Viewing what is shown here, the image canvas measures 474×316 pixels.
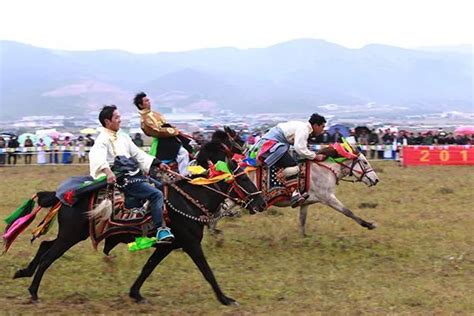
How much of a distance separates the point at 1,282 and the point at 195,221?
2.59 meters

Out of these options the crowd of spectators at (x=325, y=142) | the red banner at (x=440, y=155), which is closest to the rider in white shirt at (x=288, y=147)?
the red banner at (x=440, y=155)

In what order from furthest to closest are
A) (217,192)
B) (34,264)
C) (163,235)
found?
(217,192) < (34,264) < (163,235)

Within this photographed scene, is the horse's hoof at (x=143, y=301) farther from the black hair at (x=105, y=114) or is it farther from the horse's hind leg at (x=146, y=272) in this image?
the black hair at (x=105, y=114)

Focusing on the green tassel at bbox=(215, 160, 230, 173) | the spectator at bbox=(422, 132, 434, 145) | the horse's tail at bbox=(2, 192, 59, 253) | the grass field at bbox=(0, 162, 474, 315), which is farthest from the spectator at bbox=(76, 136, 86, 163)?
the green tassel at bbox=(215, 160, 230, 173)

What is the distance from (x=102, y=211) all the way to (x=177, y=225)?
81cm

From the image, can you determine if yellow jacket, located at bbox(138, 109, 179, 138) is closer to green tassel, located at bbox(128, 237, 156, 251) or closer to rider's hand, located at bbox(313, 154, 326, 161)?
rider's hand, located at bbox(313, 154, 326, 161)

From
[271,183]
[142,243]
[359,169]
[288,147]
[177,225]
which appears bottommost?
[142,243]

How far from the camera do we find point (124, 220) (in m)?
8.17

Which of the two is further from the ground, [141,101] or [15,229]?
[141,101]

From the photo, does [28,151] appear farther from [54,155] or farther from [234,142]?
[234,142]

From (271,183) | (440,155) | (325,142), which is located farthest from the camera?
(325,142)

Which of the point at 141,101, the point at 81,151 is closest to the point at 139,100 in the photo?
the point at 141,101

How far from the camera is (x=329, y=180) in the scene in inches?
474

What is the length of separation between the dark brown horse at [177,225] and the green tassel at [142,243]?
190 millimetres
